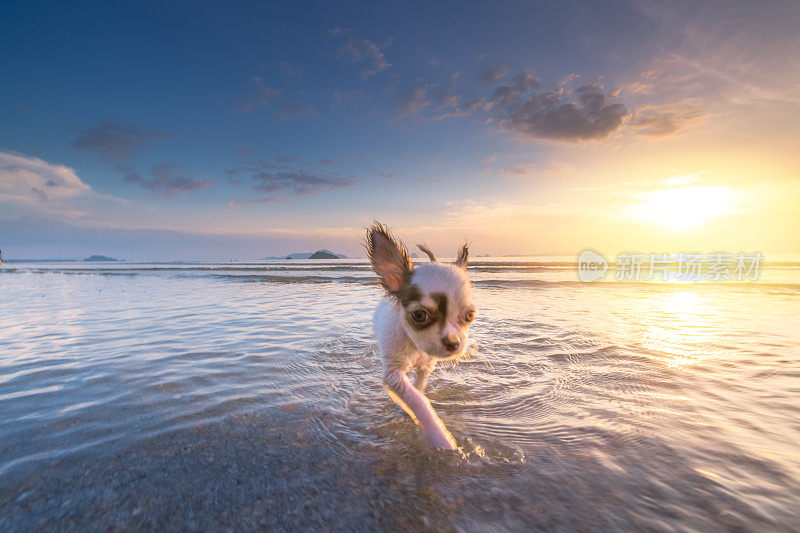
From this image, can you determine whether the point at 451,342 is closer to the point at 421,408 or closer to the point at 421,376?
the point at 421,408

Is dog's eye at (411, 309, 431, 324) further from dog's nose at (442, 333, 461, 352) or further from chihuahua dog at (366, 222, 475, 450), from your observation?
dog's nose at (442, 333, 461, 352)

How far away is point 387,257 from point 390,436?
196 centimetres

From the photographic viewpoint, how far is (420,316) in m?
3.26

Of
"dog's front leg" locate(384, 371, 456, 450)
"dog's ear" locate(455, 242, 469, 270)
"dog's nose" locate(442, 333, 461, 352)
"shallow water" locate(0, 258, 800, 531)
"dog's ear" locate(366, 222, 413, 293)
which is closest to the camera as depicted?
"shallow water" locate(0, 258, 800, 531)

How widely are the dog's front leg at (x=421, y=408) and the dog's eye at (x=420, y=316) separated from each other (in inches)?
30.6

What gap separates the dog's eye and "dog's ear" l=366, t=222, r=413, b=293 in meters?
0.47

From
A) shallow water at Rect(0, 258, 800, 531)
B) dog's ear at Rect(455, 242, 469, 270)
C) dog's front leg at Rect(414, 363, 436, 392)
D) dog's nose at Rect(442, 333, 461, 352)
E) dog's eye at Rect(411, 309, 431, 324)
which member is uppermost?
dog's ear at Rect(455, 242, 469, 270)

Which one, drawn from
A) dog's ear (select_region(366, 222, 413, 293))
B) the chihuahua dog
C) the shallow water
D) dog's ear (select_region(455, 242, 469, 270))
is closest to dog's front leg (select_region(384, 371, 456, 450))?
the chihuahua dog

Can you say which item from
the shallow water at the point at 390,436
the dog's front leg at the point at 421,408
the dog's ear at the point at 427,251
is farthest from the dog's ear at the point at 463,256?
the shallow water at the point at 390,436

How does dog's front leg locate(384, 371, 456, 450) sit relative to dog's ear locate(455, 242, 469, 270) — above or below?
below

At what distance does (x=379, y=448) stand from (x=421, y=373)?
4.49 ft

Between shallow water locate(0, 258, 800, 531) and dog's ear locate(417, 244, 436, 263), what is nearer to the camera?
shallow water locate(0, 258, 800, 531)

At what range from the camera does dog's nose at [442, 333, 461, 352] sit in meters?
3.03

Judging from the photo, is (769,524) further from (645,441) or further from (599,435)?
(599,435)
